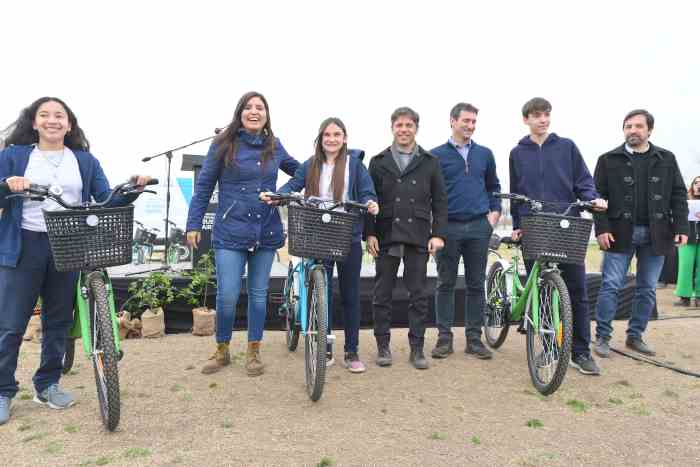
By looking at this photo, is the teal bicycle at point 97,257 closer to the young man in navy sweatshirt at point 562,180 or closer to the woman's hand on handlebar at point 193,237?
the woman's hand on handlebar at point 193,237

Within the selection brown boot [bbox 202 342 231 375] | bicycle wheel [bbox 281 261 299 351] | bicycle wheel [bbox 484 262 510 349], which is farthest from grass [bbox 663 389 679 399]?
brown boot [bbox 202 342 231 375]

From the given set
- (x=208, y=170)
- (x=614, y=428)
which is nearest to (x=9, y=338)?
(x=208, y=170)

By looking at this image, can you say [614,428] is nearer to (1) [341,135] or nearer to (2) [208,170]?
(1) [341,135]

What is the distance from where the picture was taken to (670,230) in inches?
167

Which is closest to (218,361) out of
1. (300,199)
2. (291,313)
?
(291,313)

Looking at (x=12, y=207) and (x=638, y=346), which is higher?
(x=12, y=207)

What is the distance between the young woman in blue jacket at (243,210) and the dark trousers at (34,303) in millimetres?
879

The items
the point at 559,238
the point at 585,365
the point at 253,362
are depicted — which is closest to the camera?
the point at 559,238

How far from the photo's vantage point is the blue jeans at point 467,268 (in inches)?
164

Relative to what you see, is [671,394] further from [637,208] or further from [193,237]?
[193,237]

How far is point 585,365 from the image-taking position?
153 inches

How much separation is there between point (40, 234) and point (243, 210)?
4.06 feet

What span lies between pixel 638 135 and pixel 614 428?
2.44 metres

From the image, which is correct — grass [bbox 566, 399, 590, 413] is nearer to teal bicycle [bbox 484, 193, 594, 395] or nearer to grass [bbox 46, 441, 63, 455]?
teal bicycle [bbox 484, 193, 594, 395]
